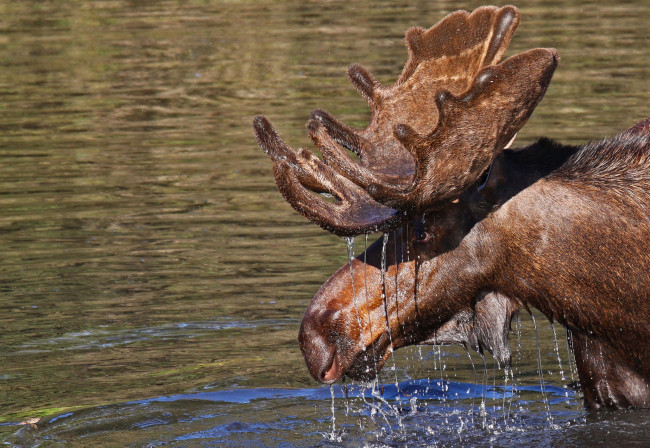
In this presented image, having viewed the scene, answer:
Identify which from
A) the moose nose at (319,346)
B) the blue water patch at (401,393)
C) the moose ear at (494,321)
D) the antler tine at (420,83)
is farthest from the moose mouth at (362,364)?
the blue water patch at (401,393)

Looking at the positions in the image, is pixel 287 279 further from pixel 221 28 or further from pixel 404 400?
pixel 221 28

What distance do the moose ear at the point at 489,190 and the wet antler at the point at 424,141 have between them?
214mm

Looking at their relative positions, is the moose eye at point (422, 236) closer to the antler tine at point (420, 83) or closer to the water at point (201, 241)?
the antler tine at point (420, 83)

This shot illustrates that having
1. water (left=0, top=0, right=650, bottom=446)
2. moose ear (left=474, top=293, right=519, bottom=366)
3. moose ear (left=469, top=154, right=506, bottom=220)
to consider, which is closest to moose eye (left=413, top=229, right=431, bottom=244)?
moose ear (left=469, top=154, right=506, bottom=220)

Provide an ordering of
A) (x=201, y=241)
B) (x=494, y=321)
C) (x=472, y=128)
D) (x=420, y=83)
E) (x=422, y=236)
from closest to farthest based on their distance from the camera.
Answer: (x=472, y=128) → (x=422, y=236) → (x=494, y=321) → (x=420, y=83) → (x=201, y=241)

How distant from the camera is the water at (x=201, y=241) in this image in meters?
6.53

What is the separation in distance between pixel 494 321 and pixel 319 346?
0.79 meters

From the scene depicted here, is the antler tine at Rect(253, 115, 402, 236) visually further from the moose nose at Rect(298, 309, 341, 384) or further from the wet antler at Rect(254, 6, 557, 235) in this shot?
the moose nose at Rect(298, 309, 341, 384)

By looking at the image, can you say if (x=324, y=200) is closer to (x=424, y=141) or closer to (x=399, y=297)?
(x=424, y=141)

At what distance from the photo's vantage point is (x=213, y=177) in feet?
38.4

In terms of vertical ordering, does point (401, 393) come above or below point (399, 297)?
below

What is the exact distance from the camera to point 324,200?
4.98 meters

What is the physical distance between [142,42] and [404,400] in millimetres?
13992

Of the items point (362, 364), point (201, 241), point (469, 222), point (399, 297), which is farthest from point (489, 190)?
point (201, 241)
